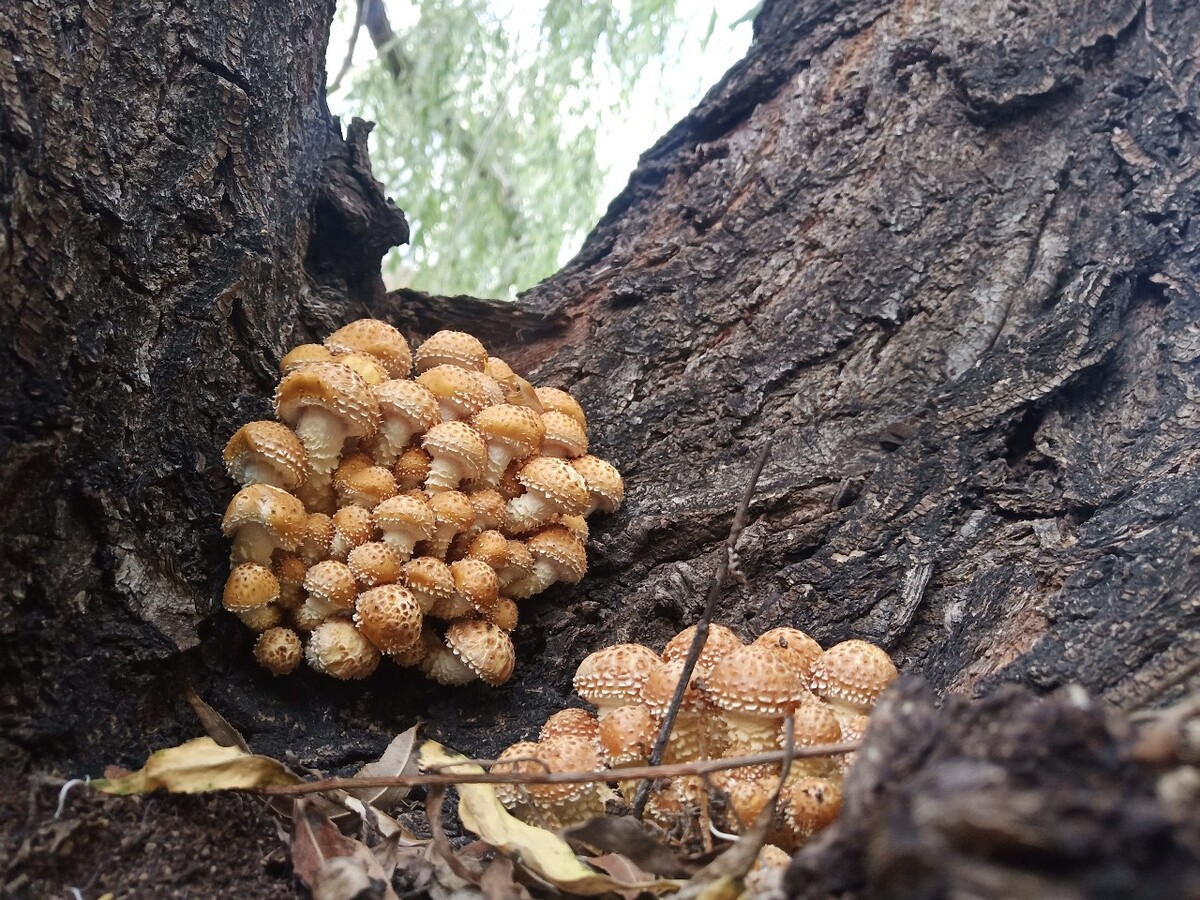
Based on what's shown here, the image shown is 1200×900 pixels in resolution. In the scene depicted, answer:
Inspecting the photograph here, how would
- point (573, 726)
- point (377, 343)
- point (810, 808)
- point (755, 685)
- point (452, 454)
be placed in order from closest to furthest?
point (810, 808)
point (755, 685)
point (573, 726)
point (452, 454)
point (377, 343)

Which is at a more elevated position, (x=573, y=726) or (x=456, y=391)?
(x=456, y=391)

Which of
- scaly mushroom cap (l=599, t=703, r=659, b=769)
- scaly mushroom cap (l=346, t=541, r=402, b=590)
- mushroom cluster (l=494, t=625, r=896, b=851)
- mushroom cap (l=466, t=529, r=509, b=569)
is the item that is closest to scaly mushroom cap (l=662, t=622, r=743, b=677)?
mushroom cluster (l=494, t=625, r=896, b=851)

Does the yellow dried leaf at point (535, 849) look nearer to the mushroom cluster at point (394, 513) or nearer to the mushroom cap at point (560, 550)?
the mushroom cluster at point (394, 513)

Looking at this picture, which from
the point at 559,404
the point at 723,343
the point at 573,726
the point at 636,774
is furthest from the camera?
the point at 723,343

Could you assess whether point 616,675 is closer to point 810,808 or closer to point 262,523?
point 810,808

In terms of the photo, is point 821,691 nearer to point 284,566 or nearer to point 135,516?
point 284,566

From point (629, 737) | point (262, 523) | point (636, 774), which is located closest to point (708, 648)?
point (629, 737)

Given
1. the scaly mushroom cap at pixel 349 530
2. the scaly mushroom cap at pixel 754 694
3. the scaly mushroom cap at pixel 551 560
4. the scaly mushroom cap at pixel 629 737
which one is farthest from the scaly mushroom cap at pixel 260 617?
Result: the scaly mushroom cap at pixel 754 694
